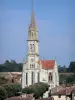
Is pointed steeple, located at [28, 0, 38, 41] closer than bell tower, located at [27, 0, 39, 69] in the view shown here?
No

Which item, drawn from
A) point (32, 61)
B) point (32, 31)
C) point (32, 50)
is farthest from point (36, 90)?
point (32, 31)

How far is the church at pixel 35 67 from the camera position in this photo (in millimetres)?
111938

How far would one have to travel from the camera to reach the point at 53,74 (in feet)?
375

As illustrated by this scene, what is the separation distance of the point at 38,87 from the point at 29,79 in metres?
25.8

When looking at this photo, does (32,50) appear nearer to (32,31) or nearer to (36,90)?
(32,31)

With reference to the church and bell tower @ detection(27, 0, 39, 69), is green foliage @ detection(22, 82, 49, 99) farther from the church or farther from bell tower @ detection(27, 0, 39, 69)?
bell tower @ detection(27, 0, 39, 69)

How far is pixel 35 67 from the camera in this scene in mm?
113188

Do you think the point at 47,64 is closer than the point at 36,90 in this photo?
No

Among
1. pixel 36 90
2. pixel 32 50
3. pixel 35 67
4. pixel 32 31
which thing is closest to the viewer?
pixel 36 90

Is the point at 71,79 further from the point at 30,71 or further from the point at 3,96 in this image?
the point at 3,96

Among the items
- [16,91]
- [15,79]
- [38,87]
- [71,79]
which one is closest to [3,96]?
[16,91]

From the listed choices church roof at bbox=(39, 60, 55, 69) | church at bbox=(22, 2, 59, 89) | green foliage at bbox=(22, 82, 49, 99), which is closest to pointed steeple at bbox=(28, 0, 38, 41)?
church at bbox=(22, 2, 59, 89)

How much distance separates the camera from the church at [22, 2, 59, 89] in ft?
367

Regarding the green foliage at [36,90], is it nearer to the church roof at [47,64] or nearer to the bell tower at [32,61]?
the bell tower at [32,61]
